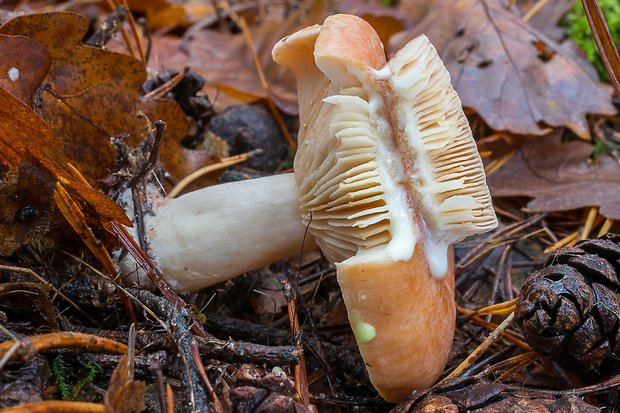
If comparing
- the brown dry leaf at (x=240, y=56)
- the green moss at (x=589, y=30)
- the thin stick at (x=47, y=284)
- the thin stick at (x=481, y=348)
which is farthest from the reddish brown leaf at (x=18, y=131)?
the green moss at (x=589, y=30)

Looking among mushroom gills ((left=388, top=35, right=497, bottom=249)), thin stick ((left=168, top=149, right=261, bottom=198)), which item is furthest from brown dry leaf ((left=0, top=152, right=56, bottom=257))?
mushroom gills ((left=388, top=35, right=497, bottom=249))

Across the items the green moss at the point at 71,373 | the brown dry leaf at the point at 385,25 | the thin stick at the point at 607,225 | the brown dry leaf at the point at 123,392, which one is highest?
the brown dry leaf at the point at 385,25

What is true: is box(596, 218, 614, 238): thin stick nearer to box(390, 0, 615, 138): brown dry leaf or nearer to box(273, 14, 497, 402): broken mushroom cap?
box(390, 0, 615, 138): brown dry leaf

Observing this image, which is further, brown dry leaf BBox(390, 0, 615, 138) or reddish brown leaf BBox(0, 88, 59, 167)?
brown dry leaf BBox(390, 0, 615, 138)

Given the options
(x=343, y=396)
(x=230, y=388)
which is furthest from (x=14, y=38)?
(x=343, y=396)

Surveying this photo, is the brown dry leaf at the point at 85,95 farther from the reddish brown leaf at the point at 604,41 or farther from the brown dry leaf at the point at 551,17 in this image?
the brown dry leaf at the point at 551,17

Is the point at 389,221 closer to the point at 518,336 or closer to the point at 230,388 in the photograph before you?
the point at 230,388

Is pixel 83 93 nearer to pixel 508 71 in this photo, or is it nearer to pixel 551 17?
pixel 508 71
